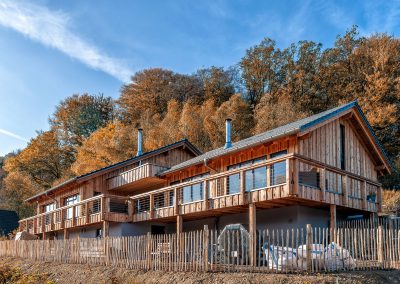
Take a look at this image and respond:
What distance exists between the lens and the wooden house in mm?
17016

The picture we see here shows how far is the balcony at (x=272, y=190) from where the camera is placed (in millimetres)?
16219

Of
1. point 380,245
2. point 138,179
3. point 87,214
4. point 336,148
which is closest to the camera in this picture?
point 380,245

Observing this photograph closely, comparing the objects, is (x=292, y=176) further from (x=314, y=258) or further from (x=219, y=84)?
(x=219, y=84)

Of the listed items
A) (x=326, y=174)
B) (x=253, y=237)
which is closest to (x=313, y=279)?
(x=253, y=237)

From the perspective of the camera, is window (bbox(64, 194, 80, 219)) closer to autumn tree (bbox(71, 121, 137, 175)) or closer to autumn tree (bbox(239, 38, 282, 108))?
autumn tree (bbox(71, 121, 137, 175))

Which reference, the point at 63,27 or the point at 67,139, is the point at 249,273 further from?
the point at 67,139

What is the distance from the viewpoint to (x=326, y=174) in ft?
58.9

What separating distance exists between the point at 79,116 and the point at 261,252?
151ft

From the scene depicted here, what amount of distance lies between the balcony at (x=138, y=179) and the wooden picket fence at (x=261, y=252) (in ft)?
22.9

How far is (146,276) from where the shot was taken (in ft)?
51.5

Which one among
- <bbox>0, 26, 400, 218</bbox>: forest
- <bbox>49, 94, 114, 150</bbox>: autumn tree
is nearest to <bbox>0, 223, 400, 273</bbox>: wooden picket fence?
<bbox>0, 26, 400, 218</bbox>: forest

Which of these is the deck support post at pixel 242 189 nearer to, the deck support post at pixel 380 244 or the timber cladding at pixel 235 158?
the timber cladding at pixel 235 158

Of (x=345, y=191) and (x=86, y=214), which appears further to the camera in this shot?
(x=86, y=214)

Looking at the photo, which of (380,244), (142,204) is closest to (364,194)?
(380,244)
